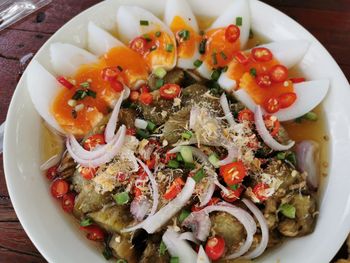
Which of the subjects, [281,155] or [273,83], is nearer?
[281,155]

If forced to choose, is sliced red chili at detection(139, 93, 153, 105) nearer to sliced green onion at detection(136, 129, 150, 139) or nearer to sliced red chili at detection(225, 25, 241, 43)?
sliced green onion at detection(136, 129, 150, 139)

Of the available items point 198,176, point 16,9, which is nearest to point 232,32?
point 198,176

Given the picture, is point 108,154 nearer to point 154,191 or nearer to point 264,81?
point 154,191

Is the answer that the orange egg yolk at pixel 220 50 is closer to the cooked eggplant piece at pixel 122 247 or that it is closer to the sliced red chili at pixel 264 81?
the sliced red chili at pixel 264 81

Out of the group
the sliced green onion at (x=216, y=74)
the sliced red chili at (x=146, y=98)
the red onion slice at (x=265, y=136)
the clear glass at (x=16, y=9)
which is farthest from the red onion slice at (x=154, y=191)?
the clear glass at (x=16, y=9)

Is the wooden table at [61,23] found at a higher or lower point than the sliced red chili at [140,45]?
lower

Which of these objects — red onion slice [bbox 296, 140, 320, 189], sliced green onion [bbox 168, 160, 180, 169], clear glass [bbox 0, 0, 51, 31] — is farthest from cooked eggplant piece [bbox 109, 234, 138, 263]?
clear glass [bbox 0, 0, 51, 31]

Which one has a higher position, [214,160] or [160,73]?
[160,73]
